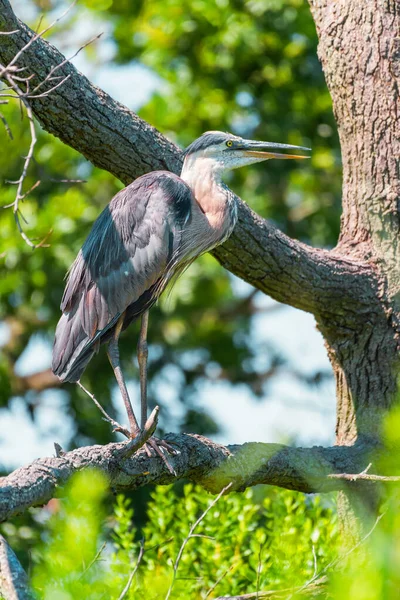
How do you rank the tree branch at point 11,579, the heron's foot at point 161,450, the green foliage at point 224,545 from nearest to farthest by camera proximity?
the tree branch at point 11,579 < the heron's foot at point 161,450 < the green foliage at point 224,545

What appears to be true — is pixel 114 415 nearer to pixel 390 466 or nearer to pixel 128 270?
pixel 128 270

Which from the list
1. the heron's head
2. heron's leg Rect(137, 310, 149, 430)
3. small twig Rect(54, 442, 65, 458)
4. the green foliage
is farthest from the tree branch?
the heron's head

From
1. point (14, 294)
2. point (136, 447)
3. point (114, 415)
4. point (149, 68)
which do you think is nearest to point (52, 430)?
point (114, 415)

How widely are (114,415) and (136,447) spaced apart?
11.9 feet

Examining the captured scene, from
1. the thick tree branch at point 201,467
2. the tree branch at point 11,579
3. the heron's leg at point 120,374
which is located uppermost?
the heron's leg at point 120,374

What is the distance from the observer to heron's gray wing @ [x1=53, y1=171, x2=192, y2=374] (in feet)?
13.0

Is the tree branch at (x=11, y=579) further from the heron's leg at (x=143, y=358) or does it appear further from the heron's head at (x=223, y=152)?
the heron's head at (x=223, y=152)

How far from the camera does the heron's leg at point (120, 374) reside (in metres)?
3.83

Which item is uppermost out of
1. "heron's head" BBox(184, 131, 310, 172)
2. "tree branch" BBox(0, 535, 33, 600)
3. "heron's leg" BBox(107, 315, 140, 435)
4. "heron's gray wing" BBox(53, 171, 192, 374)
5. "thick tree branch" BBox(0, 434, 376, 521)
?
"heron's head" BBox(184, 131, 310, 172)

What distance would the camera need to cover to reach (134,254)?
161 inches

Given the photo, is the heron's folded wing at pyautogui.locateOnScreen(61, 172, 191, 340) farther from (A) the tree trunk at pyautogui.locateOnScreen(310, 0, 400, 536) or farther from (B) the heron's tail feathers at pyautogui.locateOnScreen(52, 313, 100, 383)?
(A) the tree trunk at pyautogui.locateOnScreen(310, 0, 400, 536)

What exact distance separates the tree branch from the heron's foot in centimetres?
103

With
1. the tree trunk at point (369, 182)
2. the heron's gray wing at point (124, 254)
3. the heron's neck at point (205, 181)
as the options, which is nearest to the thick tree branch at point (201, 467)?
the tree trunk at point (369, 182)

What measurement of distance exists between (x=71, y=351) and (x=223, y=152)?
4.42ft
